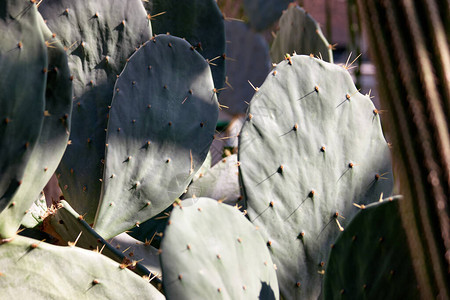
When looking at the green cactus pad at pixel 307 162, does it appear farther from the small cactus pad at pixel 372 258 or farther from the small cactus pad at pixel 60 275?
the small cactus pad at pixel 60 275

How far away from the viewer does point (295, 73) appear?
1.05m

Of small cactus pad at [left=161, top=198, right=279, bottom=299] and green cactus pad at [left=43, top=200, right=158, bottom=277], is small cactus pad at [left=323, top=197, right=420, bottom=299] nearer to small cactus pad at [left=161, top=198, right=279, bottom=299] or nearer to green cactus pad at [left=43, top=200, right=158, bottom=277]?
small cactus pad at [left=161, top=198, right=279, bottom=299]

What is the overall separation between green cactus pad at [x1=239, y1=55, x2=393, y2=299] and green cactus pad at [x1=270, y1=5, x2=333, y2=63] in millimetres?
314

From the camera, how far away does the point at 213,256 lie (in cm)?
80

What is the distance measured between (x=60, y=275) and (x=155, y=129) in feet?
1.20

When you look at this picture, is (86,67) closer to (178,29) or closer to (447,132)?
(178,29)

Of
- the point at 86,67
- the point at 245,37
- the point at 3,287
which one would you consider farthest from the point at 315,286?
the point at 245,37

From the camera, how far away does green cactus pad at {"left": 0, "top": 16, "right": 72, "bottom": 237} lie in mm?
837

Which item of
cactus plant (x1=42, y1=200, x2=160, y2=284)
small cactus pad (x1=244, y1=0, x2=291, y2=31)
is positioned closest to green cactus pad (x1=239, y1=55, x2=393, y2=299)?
cactus plant (x1=42, y1=200, x2=160, y2=284)

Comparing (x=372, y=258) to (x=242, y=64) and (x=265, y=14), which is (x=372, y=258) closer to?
(x=242, y=64)

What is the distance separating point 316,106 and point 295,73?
0.07m

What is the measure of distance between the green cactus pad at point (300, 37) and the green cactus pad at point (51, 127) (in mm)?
690

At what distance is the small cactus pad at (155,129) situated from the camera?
107 centimetres

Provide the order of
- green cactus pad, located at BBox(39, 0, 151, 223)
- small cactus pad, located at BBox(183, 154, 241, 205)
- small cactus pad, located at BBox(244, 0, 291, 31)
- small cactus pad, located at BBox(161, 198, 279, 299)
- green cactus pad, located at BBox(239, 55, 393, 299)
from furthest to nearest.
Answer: small cactus pad, located at BBox(244, 0, 291, 31), small cactus pad, located at BBox(183, 154, 241, 205), green cactus pad, located at BBox(39, 0, 151, 223), green cactus pad, located at BBox(239, 55, 393, 299), small cactus pad, located at BBox(161, 198, 279, 299)
